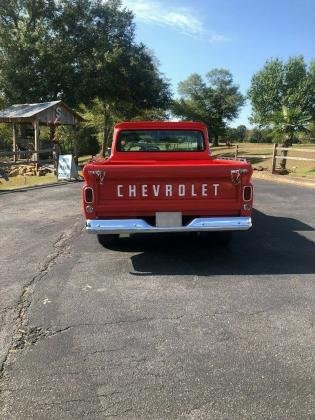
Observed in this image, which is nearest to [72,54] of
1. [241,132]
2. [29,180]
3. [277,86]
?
[29,180]

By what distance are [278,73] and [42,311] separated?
4787 cm

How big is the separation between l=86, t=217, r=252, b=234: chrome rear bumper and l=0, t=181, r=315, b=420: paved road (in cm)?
46

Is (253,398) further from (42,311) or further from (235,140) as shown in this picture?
(235,140)

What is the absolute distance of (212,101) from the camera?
6084 centimetres

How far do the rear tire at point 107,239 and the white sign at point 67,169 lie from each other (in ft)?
36.2

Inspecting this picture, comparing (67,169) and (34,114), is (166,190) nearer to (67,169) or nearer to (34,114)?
(67,169)

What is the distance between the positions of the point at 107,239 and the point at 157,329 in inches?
115

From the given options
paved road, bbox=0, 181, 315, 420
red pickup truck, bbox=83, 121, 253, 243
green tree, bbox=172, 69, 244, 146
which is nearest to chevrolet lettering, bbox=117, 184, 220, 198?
red pickup truck, bbox=83, 121, 253, 243

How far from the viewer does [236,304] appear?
4539mm

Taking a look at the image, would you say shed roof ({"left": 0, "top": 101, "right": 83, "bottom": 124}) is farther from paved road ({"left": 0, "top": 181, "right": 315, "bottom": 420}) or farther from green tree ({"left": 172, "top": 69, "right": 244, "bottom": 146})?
green tree ({"left": 172, "top": 69, "right": 244, "bottom": 146})

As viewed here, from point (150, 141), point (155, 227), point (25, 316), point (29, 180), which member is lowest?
point (29, 180)

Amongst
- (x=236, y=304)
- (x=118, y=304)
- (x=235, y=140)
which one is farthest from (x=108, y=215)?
(x=235, y=140)

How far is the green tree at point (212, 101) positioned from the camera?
58062 mm

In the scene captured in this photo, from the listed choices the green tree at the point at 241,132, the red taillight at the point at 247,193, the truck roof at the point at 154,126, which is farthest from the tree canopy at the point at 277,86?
the red taillight at the point at 247,193
